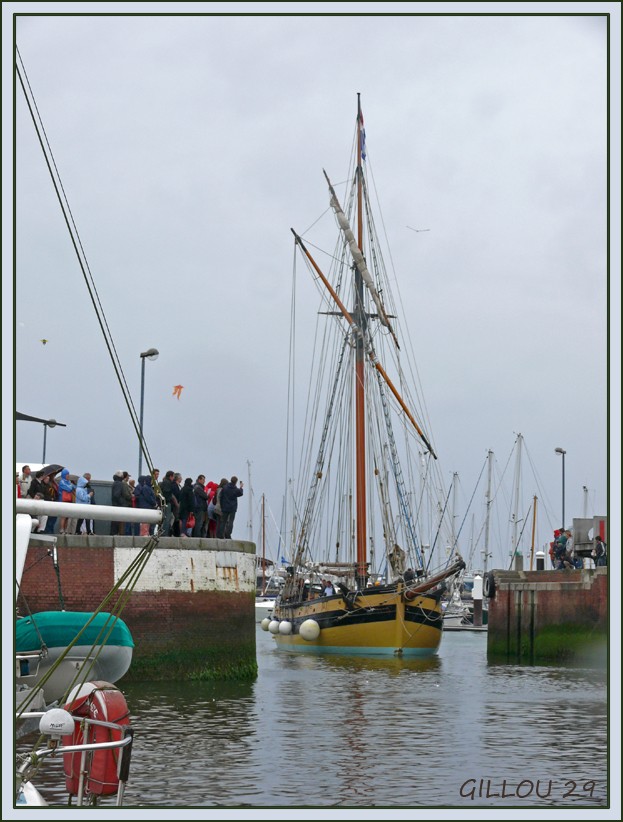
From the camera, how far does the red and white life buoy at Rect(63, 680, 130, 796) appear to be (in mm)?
13719

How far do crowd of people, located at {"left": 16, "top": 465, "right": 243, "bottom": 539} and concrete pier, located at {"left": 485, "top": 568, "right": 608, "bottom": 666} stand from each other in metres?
13.7

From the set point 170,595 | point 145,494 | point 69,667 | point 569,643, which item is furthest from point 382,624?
point 69,667

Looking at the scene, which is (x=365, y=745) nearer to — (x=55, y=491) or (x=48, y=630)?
(x=48, y=630)

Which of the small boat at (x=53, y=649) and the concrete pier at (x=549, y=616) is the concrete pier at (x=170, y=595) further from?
the concrete pier at (x=549, y=616)

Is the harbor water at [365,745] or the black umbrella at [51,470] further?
the black umbrella at [51,470]

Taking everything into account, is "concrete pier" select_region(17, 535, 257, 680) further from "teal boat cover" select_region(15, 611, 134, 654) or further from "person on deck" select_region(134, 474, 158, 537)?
"teal boat cover" select_region(15, 611, 134, 654)

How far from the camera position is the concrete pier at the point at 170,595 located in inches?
1125

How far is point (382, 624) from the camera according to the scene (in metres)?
48.7

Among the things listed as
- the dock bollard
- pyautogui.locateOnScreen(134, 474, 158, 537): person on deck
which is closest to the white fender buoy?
pyautogui.locateOnScreen(134, 474, 158, 537): person on deck

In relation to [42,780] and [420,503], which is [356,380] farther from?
[42,780]

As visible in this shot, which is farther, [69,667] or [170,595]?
[170,595]

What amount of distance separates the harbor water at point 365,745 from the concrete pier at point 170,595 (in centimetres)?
61

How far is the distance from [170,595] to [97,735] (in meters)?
16.1

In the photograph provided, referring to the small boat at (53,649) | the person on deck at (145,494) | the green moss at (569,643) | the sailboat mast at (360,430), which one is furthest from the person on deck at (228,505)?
the sailboat mast at (360,430)
